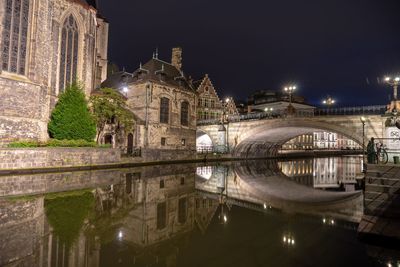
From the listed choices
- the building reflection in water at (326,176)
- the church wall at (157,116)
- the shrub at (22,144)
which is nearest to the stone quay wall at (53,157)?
the shrub at (22,144)

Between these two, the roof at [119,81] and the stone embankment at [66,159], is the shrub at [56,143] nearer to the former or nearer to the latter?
the stone embankment at [66,159]

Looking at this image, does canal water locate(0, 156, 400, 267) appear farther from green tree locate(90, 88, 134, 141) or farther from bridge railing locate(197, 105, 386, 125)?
bridge railing locate(197, 105, 386, 125)

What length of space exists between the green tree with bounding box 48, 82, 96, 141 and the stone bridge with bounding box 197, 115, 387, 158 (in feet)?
72.4

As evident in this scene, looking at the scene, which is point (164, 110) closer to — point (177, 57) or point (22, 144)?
point (177, 57)

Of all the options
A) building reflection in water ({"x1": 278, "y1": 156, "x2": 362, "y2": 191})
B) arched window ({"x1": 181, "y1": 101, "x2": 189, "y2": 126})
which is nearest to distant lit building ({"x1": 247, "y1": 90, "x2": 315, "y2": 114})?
arched window ({"x1": 181, "y1": 101, "x2": 189, "y2": 126})

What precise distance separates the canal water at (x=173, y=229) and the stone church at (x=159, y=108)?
734 inches

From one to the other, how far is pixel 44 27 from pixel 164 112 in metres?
16.8

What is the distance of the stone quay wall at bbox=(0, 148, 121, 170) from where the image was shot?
18188 millimetres

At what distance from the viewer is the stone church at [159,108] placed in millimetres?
34281

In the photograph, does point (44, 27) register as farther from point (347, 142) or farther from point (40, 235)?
point (347, 142)

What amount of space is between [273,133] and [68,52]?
93.4ft

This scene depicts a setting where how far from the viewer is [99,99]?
29156 millimetres

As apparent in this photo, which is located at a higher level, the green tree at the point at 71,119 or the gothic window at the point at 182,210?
the green tree at the point at 71,119

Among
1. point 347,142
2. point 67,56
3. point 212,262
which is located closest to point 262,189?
point 212,262
